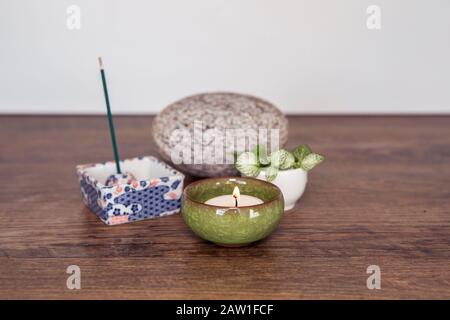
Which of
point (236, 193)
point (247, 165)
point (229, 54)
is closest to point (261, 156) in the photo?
point (247, 165)

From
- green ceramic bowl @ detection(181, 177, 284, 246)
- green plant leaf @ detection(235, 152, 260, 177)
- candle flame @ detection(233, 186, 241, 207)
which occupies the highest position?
green plant leaf @ detection(235, 152, 260, 177)

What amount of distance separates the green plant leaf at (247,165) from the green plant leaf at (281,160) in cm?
3

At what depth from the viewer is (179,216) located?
1044mm

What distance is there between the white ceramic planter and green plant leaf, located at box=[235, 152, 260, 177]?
0.01 metres

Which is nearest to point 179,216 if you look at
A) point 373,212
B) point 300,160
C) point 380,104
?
point 300,160

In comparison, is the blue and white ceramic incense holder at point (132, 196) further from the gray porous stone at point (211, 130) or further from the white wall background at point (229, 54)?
the white wall background at point (229, 54)

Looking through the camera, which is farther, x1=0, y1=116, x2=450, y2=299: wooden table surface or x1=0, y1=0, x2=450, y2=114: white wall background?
x1=0, y1=0, x2=450, y2=114: white wall background

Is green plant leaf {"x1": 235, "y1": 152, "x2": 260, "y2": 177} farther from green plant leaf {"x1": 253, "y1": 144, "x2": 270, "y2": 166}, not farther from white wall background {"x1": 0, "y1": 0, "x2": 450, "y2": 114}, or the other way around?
white wall background {"x1": 0, "y1": 0, "x2": 450, "y2": 114}

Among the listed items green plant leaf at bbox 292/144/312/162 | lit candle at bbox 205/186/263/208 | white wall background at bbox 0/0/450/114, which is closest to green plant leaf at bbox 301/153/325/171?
green plant leaf at bbox 292/144/312/162

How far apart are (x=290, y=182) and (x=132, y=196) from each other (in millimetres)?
253

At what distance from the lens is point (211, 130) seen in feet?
3.81

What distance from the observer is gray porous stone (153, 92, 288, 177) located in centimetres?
116

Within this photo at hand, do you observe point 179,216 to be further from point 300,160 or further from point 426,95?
point 426,95
